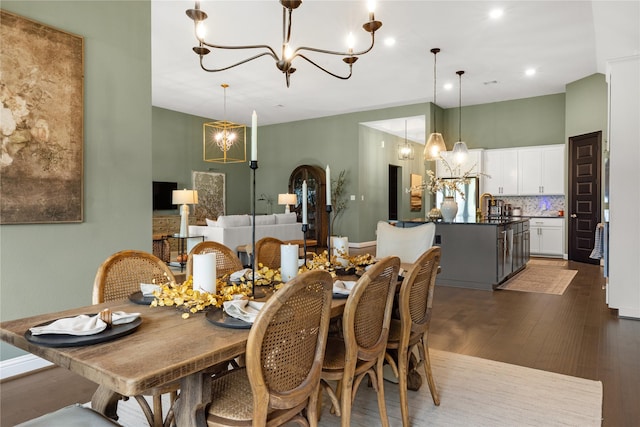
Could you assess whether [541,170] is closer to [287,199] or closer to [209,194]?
[287,199]

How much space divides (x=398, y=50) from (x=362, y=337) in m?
5.02

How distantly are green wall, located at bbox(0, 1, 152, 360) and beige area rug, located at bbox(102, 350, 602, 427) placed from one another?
3.58 ft

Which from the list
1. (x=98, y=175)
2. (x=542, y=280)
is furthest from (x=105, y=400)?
(x=542, y=280)

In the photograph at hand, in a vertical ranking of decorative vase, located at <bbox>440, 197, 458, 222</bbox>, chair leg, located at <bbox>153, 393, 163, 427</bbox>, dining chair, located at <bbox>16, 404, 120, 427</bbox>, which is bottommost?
chair leg, located at <bbox>153, 393, 163, 427</bbox>

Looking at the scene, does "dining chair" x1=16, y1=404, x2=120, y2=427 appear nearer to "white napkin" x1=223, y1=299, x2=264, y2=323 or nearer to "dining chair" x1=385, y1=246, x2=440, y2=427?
"white napkin" x1=223, y1=299, x2=264, y2=323

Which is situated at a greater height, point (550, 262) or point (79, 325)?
point (79, 325)

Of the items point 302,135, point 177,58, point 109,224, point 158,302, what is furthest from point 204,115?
point 158,302

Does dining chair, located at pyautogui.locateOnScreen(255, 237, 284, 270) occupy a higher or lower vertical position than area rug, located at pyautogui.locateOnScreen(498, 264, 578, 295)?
higher

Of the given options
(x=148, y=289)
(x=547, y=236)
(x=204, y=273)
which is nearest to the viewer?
(x=204, y=273)

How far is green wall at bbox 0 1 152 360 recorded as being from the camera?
8.74ft

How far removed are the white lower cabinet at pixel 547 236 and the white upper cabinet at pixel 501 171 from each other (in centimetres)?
80

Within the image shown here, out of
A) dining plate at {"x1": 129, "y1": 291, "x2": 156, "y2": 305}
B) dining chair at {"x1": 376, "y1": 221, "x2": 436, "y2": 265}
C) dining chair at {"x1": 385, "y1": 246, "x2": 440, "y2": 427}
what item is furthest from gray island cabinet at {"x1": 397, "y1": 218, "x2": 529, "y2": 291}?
dining plate at {"x1": 129, "y1": 291, "x2": 156, "y2": 305}

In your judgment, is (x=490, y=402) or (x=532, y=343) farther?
(x=532, y=343)

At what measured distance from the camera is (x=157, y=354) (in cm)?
116
